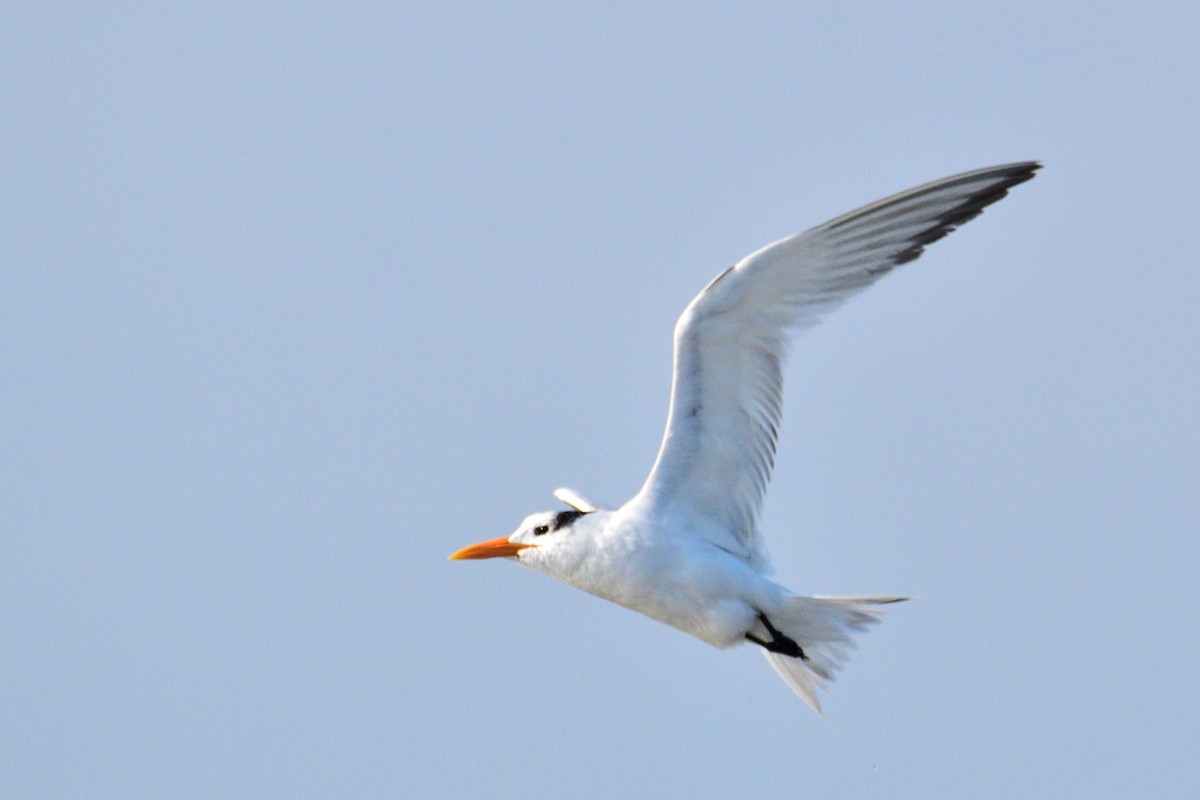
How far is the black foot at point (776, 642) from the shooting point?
9273 mm

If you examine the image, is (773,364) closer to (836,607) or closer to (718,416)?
(718,416)

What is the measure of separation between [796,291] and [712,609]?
170 centimetres

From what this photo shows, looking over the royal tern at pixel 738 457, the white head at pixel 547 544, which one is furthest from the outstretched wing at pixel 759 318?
the white head at pixel 547 544

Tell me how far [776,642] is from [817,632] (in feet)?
0.80

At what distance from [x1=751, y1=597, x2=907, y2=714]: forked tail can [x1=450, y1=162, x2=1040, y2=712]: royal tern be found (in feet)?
0.03

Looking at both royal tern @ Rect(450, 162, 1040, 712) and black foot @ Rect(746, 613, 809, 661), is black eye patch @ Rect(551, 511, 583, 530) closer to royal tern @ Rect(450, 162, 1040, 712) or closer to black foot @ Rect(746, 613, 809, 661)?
royal tern @ Rect(450, 162, 1040, 712)

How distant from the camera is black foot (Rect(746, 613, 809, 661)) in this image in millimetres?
9273

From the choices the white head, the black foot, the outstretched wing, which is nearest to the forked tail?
the black foot

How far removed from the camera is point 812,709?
977cm

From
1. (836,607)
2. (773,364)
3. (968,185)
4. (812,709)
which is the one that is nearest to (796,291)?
Answer: (773,364)

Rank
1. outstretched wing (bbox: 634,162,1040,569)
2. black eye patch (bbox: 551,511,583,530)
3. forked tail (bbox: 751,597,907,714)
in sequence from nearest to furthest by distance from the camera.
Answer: outstretched wing (bbox: 634,162,1040,569), forked tail (bbox: 751,597,907,714), black eye patch (bbox: 551,511,583,530)

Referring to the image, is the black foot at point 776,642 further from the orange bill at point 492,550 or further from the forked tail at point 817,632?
the orange bill at point 492,550

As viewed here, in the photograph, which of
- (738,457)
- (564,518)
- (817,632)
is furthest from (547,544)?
(817,632)

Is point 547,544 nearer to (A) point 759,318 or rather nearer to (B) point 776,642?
(B) point 776,642
